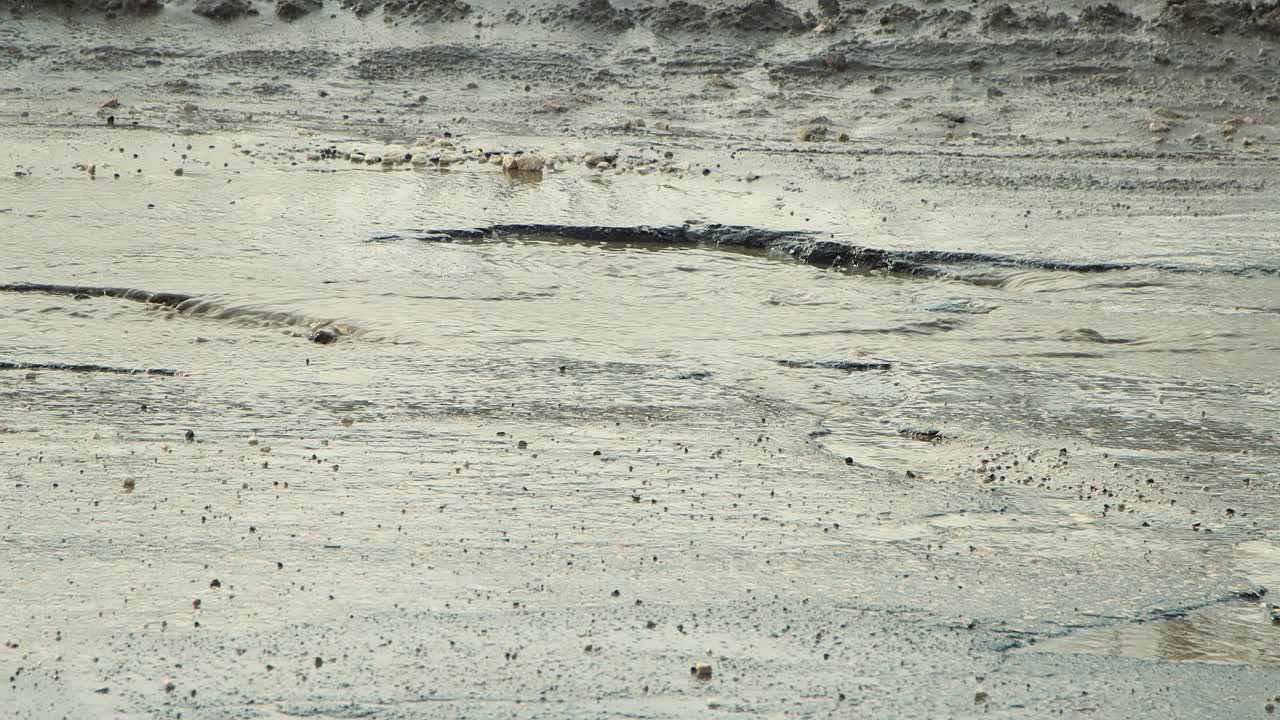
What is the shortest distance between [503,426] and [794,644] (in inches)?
65.4

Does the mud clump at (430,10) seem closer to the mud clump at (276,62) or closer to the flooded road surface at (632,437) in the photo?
the mud clump at (276,62)

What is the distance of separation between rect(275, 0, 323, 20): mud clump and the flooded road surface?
3639 millimetres

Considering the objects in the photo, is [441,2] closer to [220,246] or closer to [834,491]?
[220,246]

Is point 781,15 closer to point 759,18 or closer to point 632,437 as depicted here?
point 759,18

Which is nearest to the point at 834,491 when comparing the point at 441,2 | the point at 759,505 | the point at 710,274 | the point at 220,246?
the point at 759,505

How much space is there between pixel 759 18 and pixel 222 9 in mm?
4516

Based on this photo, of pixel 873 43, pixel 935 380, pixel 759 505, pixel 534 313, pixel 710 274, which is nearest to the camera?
pixel 759 505

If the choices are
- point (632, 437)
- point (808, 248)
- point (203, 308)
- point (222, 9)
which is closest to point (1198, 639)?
point (632, 437)

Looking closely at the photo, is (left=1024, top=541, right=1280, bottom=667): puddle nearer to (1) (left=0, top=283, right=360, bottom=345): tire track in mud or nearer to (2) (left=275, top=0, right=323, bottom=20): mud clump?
(1) (left=0, top=283, right=360, bottom=345): tire track in mud

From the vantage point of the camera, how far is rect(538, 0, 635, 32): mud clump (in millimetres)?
12180

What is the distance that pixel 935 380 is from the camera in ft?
17.3

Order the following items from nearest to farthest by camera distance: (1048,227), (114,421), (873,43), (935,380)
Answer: (114,421), (935,380), (1048,227), (873,43)

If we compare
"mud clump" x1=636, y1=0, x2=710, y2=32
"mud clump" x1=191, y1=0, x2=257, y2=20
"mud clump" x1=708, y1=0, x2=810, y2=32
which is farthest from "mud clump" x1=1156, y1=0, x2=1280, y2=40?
"mud clump" x1=191, y1=0, x2=257, y2=20

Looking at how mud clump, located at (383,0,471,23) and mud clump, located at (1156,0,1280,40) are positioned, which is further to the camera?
mud clump, located at (383,0,471,23)
